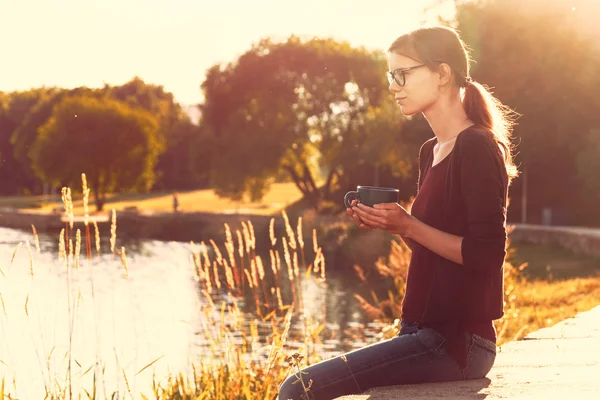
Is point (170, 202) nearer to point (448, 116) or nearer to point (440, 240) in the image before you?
point (448, 116)

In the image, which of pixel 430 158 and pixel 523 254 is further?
pixel 523 254

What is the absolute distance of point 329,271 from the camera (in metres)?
28.7

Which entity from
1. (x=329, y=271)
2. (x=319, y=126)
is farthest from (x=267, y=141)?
(x=329, y=271)

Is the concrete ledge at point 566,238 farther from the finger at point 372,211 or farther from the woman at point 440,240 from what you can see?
the finger at point 372,211

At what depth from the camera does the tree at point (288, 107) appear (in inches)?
Answer: 1735

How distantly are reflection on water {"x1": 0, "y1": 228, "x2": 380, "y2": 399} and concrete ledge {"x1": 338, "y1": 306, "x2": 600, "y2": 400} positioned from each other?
1.78m

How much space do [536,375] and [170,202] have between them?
6202 centimetres

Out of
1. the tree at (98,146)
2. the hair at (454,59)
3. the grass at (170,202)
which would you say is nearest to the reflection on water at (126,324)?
the hair at (454,59)

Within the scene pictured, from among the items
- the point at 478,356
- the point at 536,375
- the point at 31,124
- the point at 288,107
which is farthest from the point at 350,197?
the point at 31,124

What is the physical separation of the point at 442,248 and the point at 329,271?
2562cm

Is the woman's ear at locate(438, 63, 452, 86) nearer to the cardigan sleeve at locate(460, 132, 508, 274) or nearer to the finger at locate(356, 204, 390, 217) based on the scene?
the cardigan sleeve at locate(460, 132, 508, 274)

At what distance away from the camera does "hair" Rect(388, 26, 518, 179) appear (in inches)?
130

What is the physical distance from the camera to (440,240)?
314cm

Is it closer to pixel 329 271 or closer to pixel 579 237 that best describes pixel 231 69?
pixel 329 271
